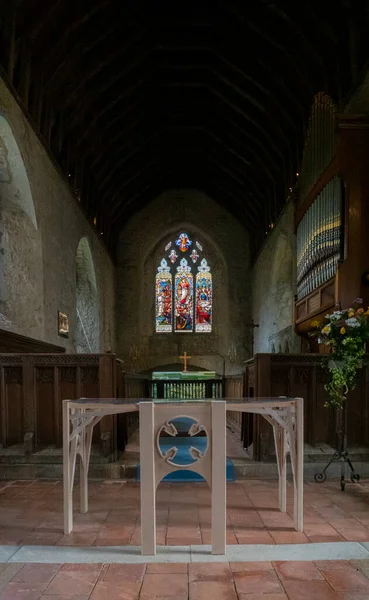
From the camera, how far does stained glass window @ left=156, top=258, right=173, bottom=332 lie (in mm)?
14302

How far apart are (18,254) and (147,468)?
5.04 metres

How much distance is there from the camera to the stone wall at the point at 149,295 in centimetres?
1379

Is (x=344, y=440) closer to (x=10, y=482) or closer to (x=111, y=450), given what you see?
(x=111, y=450)

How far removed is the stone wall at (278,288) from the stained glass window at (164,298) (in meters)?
3.07

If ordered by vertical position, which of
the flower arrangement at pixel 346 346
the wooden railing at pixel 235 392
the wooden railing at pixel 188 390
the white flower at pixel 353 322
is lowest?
the wooden railing at pixel 188 390

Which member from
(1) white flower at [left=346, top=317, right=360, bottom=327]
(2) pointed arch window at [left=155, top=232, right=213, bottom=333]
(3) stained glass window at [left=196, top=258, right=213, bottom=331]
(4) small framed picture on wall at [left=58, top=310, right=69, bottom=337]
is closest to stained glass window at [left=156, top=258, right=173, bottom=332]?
(2) pointed arch window at [left=155, top=232, right=213, bottom=333]

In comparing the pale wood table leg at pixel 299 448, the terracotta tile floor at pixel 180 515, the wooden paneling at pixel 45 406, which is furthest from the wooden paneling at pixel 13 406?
the pale wood table leg at pixel 299 448

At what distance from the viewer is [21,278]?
21.5ft

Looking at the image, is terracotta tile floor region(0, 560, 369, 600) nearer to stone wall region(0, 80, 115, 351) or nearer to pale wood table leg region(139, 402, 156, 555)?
pale wood table leg region(139, 402, 156, 555)

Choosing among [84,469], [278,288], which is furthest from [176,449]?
[278,288]

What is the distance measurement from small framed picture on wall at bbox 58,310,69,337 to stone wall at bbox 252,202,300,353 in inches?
162

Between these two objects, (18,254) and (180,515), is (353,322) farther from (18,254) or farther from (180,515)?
(18,254)

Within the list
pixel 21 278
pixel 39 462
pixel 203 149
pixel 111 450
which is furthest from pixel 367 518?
pixel 203 149

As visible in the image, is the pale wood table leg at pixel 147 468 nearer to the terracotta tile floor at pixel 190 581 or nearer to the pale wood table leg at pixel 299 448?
the terracotta tile floor at pixel 190 581
